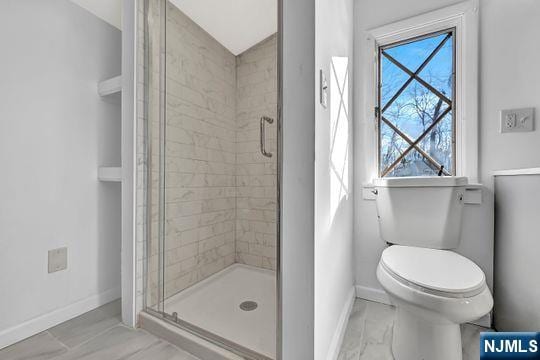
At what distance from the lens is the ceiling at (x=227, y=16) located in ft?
4.78

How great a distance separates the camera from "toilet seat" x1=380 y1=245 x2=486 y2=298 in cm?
86

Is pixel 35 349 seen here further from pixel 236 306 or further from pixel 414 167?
pixel 414 167

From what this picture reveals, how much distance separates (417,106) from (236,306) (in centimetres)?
169

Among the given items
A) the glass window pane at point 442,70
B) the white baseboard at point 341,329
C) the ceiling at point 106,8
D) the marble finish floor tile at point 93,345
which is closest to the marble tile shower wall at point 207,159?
the marble finish floor tile at point 93,345

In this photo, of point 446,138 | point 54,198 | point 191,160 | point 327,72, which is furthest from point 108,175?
point 446,138

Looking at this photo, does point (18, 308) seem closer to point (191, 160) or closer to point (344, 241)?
point (191, 160)

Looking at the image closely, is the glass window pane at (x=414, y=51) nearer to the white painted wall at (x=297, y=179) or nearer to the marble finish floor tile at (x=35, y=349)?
the white painted wall at (x=297, y=179)

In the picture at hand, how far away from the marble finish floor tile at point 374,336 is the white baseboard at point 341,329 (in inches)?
1.0

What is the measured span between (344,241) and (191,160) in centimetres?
109

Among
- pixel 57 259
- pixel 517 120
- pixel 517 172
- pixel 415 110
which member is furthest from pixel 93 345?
pixel 517 120

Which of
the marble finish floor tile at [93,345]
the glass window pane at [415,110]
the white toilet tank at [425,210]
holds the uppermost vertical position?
the glass window pane at [415,110]

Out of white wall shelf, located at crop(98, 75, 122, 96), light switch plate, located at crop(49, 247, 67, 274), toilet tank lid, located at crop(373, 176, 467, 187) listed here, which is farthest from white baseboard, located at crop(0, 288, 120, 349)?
toilet tank lid, located at crop(373, 176, 467, 187)

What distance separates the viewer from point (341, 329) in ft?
4.00

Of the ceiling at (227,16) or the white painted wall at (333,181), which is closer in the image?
the white painted wall at (333,181)
